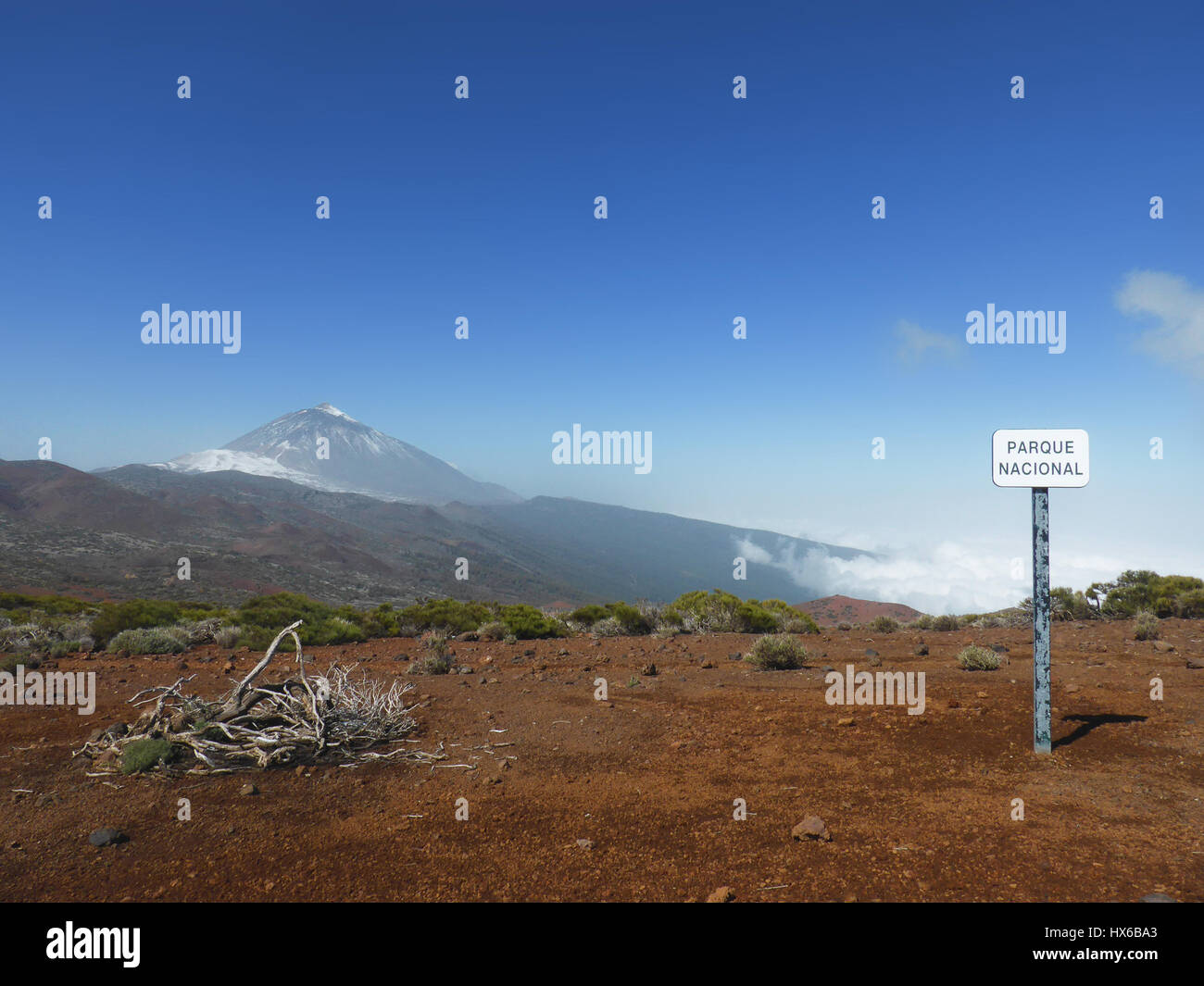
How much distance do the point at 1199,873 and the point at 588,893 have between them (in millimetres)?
3383

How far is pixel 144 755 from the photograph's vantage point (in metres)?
5.25

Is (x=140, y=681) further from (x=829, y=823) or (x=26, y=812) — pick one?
(x=829, y=823)

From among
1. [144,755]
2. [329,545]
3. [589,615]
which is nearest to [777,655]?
[589,615]

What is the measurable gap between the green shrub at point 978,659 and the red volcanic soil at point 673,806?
0.60 metres

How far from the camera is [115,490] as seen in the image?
80188 millimetres

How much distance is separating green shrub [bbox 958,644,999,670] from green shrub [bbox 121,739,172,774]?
9.58m

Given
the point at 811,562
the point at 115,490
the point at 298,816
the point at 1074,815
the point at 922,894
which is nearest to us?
the point at 922,894

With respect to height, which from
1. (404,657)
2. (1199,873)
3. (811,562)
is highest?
(1199,873)

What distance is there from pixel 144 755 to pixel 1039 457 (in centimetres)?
808

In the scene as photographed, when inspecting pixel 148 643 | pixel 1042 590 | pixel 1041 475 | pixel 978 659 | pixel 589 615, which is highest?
pixel 1041 475

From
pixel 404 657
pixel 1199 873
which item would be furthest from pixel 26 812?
pixel 1199 873
